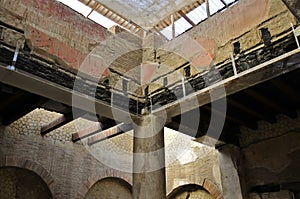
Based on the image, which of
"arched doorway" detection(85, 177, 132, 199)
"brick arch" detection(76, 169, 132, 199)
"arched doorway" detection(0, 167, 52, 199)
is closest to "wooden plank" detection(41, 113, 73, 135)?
"arched doorway" detection(0, 167, 52, 199)

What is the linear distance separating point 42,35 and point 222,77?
3123 mm

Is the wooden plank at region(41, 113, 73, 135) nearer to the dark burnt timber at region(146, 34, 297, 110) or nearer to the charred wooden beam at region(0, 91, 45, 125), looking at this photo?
the charred wooden beam at region(0, 91, 45, 125)

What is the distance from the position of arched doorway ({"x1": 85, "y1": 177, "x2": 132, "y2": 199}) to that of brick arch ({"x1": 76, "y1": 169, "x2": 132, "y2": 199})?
0.16 meters

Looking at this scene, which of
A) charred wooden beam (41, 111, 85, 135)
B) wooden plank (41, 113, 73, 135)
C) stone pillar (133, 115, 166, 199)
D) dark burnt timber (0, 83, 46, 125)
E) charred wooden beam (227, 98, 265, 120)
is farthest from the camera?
wooden plank (41, 113, 73, 135)

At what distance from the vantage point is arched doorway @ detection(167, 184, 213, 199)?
7501 mm

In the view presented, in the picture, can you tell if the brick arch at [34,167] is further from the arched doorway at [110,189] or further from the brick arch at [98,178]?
the arched doorway at [110,189]

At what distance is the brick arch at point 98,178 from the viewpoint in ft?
24.2

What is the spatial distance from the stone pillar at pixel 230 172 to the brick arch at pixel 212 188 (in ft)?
4.68

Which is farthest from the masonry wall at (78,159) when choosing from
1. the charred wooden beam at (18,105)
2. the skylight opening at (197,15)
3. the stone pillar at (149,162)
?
the skylight opening at (197,15)

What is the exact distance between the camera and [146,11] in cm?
610

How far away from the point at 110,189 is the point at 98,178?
680mm

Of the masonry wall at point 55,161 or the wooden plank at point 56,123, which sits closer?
the wooden plank at point 56,123

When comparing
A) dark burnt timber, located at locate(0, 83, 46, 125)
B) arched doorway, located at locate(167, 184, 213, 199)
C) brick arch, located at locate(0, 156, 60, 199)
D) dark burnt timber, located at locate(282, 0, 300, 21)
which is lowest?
arched doorway, located at locate(167, 184, 213, 199)

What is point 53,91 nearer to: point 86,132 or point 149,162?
point 149,162
